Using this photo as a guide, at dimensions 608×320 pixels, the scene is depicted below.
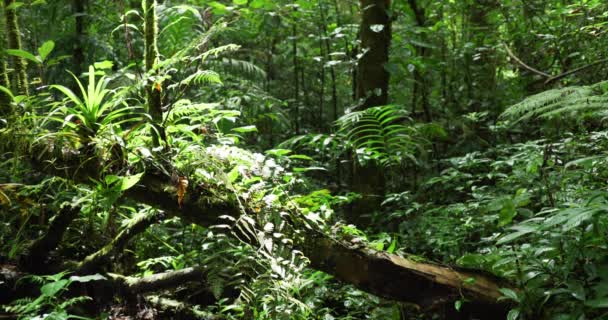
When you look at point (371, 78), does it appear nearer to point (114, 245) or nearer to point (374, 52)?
point (374, 52)

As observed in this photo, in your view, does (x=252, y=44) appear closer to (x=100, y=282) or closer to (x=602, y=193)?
(x=100, y=282)

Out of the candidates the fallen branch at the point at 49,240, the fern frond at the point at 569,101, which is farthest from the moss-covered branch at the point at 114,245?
the fern frond at the point at 569,101

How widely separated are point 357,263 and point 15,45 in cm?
251

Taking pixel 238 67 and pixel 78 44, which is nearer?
pixel 78 44

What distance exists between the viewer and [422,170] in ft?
17.4

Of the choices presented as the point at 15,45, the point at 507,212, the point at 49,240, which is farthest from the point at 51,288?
the point at 507,212

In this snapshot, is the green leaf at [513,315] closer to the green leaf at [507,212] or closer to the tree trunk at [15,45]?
the green leaf at [507,212]

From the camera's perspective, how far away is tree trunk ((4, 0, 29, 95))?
9.07ft

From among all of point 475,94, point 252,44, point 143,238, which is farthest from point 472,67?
point 143,238

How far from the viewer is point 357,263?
2.40m

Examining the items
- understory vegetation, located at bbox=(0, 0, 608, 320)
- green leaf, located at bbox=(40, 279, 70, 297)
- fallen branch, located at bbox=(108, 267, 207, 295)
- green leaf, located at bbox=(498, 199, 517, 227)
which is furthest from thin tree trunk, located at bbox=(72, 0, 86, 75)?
green leaf, located at bbox=(498, 199, 517, 227)

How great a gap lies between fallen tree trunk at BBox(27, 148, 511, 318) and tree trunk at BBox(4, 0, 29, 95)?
0.78 meters

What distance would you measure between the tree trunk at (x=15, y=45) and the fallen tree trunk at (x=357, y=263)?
2.56 feet

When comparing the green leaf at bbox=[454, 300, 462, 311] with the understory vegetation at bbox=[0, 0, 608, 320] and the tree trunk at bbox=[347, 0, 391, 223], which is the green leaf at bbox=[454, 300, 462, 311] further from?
the tree trunk at bbox=[347, 0, 391, 223]
